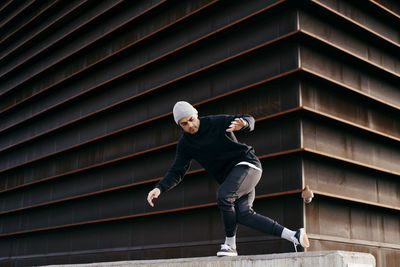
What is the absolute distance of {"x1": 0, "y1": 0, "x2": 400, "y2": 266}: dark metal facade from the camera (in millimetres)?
12820

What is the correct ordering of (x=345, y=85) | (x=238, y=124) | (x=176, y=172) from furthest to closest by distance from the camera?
(x=345, y=85), (x=176, y=172), (x=238, y=124)

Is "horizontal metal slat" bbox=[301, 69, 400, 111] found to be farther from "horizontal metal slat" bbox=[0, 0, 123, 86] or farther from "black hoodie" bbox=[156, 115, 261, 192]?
"horizontal metal slat" bbox=[0, 0, 123, 86]

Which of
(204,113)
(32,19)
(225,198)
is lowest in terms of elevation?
(225,198)

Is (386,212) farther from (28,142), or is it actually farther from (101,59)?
(28,142)

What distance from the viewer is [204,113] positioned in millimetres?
14898

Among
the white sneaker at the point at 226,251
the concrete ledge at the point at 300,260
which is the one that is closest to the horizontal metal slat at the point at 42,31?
the white sneaker at the point at 226,251

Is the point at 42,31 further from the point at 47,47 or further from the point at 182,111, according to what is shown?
the point at 182,111

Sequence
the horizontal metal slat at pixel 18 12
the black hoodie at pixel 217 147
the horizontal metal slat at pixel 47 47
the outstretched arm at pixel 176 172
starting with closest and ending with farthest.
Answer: the black hoodie at pixel 217 147
the outstretched arm at pixel 176 172
the horizontal metal slat at pixel 47 47
the horizontal metal slat at pixel 18 12

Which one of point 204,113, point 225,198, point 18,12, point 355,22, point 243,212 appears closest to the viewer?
point 225,198

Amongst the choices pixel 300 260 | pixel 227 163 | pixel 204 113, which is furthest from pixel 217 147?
pixel 204 113

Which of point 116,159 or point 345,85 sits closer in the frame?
point 345,85

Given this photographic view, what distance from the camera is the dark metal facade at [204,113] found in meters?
12.8

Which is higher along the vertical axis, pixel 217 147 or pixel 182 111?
pixel 182 111

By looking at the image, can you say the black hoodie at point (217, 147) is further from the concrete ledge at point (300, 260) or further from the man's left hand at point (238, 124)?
the concrete ledge at point (300, 260)
